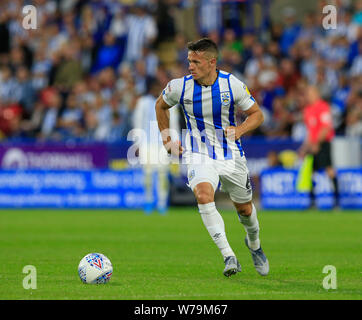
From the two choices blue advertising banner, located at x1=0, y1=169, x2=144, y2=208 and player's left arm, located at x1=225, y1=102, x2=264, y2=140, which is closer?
player's left arm, located at x1=225, y1=102, x2=264, y2=140

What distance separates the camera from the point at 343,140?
782 inches

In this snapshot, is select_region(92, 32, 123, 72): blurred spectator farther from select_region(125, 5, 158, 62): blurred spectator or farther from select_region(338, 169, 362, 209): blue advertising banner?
select_region(338, 169, 362, 209): blue advertising banner

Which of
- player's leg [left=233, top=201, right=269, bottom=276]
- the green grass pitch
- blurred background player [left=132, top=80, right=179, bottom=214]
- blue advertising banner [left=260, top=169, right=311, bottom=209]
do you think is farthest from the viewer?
blue advertising banner [left=260, top=169, right=311, bottom=209]

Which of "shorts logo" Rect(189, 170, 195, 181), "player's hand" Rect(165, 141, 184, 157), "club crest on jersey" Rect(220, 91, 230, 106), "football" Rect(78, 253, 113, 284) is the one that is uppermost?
"club crest on jersey" Rect(220, 91, 230, 106)

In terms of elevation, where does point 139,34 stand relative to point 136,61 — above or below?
above

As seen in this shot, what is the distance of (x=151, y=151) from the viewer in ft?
59.3

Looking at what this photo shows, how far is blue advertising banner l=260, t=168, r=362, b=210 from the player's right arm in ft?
33.4

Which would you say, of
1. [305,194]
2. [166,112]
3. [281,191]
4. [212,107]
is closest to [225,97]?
[212,107]

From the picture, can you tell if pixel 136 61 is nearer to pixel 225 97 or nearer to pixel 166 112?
pixel 166 112

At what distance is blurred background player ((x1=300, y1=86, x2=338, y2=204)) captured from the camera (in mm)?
18031

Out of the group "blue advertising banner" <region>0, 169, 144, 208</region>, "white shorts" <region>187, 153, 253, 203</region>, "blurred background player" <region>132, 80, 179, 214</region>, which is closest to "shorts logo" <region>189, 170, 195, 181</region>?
"white shorts" <region>187, 153, 253, 203</region>

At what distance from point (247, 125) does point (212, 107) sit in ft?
1.31
